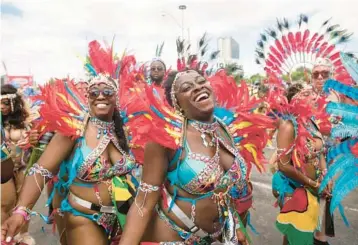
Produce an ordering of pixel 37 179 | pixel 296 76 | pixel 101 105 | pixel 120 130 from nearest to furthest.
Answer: pixel 37 179 < pixel 101 105 < pixel 120 130 < pixel 296 76

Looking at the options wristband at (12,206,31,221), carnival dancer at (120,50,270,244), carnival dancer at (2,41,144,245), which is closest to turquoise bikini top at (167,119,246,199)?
carnival dancer at (120,50,270,244)

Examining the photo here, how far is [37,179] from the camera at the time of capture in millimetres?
2871

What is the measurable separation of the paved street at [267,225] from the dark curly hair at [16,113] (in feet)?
5.11

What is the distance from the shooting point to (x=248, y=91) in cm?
303

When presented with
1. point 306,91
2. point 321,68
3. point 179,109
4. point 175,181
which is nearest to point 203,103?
point 179,109

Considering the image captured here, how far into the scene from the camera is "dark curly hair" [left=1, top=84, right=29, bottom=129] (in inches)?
194

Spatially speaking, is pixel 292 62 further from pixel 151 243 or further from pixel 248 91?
pixel 151 243

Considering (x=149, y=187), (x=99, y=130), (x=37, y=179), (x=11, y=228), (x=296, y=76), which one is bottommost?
(x=11, y=228)

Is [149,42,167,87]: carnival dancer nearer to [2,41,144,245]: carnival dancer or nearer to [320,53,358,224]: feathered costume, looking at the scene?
[2,41,144,245]: carnival dancer

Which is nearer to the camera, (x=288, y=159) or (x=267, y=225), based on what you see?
(x=288, y=159)

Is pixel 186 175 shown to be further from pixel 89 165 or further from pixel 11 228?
pixel 11 228

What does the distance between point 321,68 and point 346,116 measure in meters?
2.43

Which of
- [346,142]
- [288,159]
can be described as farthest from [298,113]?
[346,142]

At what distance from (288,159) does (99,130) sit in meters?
1.70
